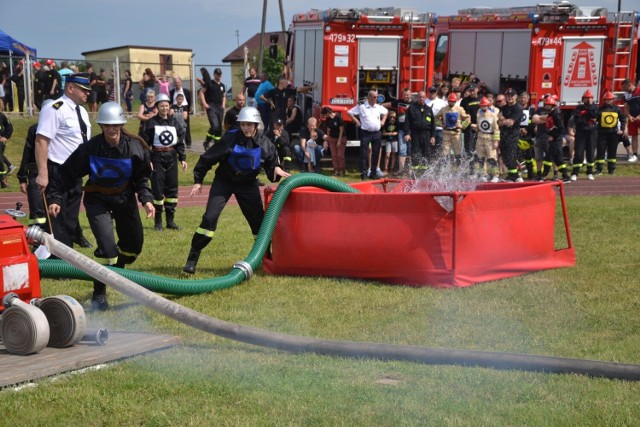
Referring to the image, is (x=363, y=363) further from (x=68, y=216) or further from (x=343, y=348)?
(x=68, y=216)

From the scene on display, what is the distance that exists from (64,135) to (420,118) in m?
11.3

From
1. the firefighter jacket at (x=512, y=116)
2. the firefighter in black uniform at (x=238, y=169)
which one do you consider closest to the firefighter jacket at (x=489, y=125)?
the firefighter jacket at (x=512, y=116)

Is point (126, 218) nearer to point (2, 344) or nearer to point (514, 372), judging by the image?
point (2, 344)

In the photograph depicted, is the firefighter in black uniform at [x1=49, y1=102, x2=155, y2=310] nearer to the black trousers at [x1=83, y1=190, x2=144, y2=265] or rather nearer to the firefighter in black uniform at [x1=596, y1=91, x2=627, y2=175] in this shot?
the black trousers at [x1=83, y1=190, x2=144, y2=265]

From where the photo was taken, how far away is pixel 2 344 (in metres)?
6.80

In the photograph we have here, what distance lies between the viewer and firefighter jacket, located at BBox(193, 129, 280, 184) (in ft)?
31.3

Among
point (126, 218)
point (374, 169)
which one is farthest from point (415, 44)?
point (126, 218)

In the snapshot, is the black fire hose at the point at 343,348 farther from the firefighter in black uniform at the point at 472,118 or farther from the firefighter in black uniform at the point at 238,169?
the firefighter in black uniform at the point at 472,118

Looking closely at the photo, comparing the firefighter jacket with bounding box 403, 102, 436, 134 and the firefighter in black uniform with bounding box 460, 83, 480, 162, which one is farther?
the firefighter in black uniform with bounding box 460, 83, 480, 162

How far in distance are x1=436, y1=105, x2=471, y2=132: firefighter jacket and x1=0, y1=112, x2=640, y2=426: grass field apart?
921cm

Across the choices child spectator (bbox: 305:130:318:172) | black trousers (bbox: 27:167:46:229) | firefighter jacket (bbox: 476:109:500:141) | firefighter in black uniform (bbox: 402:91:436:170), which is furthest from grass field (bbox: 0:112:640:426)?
child spectator (bbox: 305:130:318:172)

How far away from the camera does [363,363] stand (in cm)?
643

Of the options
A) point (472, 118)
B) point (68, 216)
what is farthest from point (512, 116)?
point (68, 216)

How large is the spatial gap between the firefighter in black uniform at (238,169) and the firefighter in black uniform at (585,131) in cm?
1151
